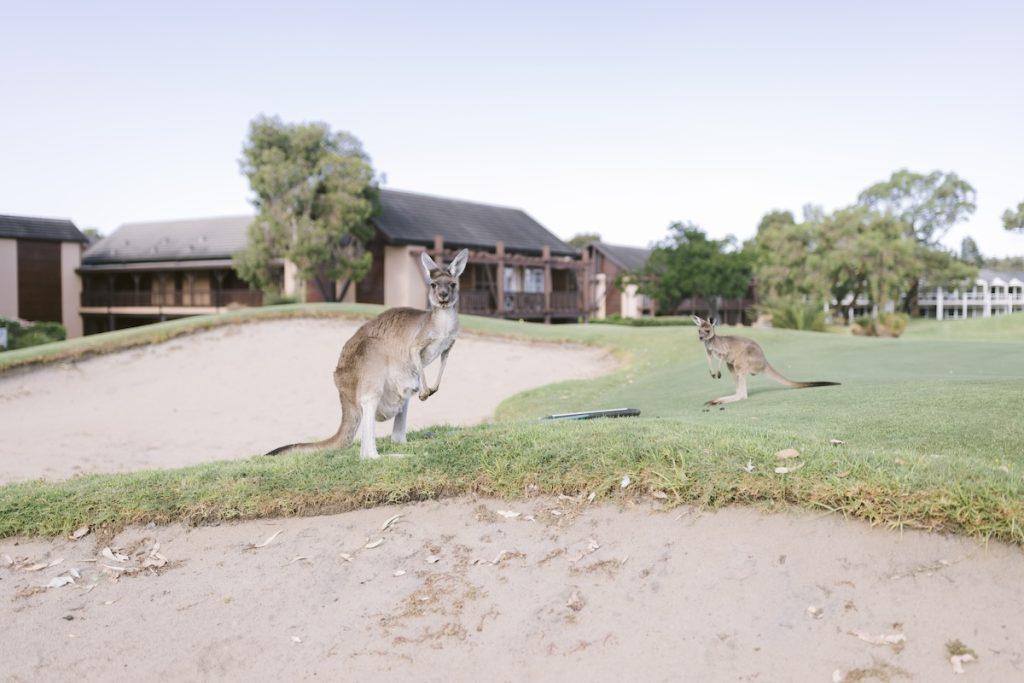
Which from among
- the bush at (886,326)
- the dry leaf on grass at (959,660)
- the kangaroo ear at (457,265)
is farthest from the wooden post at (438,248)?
the dry leaf on grass at (959,660)

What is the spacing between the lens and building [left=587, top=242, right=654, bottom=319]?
44.9 m

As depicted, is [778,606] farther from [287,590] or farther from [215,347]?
[215,347]

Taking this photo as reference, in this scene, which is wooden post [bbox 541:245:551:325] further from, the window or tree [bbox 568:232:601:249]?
tree [bbox 568:232:601:249]

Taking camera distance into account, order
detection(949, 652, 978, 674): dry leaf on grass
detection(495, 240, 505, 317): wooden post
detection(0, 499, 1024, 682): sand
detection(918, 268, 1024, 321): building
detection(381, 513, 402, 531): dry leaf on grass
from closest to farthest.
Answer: detection(949, 652, 978, 674): dry leaf on grass < detection(0, 499, 1024, 682): sand < detection(381, 513, 402, 531): dry leaf on grass < detection(495, 240, 505, 317): wooden post < detection(918, 268, 1024, 321): building

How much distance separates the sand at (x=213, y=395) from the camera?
11.9 metres

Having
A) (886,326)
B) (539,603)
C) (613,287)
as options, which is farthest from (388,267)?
(539,603)

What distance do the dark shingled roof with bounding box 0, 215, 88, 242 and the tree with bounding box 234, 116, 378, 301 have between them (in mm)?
13429

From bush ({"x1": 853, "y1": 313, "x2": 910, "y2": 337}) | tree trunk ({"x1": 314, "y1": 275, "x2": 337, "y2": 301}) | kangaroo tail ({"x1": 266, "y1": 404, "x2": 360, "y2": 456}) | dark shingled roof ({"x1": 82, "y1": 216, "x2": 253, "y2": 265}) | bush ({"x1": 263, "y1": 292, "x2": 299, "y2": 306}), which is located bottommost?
kangaroo tail ({"x1": 266, "y1": 404, "x2": 360, "y2": 456})

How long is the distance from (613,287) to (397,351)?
40.7 meters

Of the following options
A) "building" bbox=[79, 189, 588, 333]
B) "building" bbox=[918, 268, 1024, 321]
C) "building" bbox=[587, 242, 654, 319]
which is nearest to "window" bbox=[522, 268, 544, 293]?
"building" bbox=[79, 189, 588, 333]

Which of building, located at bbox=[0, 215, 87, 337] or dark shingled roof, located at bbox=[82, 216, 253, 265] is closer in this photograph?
building, located at bbox=[0, 215, 87, 337]

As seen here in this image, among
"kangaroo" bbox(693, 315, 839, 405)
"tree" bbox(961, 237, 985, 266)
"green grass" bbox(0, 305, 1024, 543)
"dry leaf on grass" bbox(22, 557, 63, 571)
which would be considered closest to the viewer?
"green grass" bbox(0, 305, 1024, 543)

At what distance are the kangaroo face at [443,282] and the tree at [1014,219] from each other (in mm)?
43224

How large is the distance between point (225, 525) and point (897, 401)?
6.66 m
